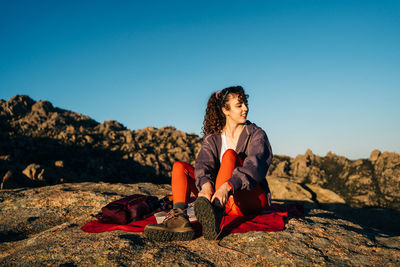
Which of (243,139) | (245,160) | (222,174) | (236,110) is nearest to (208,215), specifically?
(222,174)

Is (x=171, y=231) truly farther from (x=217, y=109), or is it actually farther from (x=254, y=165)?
(x=217, y=109)

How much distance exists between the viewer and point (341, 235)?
12.9 ft

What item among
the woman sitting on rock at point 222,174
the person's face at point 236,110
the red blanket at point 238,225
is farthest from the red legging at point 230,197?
the person's face at point 236,110

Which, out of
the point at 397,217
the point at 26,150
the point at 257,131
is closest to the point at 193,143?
the point at 26,150

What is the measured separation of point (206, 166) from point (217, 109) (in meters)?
1.37

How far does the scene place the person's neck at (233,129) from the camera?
4754mm

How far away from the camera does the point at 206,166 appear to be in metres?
4.25

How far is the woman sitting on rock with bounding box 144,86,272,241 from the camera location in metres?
3.31

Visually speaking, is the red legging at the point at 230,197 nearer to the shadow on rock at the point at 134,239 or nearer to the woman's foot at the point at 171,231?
the woman's foot at the point at 171,231

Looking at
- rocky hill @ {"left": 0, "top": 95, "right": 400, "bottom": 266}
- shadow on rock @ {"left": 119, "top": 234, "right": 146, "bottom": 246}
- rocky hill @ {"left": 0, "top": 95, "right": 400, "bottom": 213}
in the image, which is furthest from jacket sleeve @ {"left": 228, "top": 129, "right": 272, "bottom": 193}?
rocky hill @ {"left": 0, "top": 95, "right": 400, "bottom": 213}

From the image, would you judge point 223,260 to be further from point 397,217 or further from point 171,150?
point 171,150

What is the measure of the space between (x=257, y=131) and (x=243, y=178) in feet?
4.08

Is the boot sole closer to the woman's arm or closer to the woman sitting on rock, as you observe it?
the woman sitting on rock

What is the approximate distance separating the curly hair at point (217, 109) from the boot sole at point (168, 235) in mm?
2171
